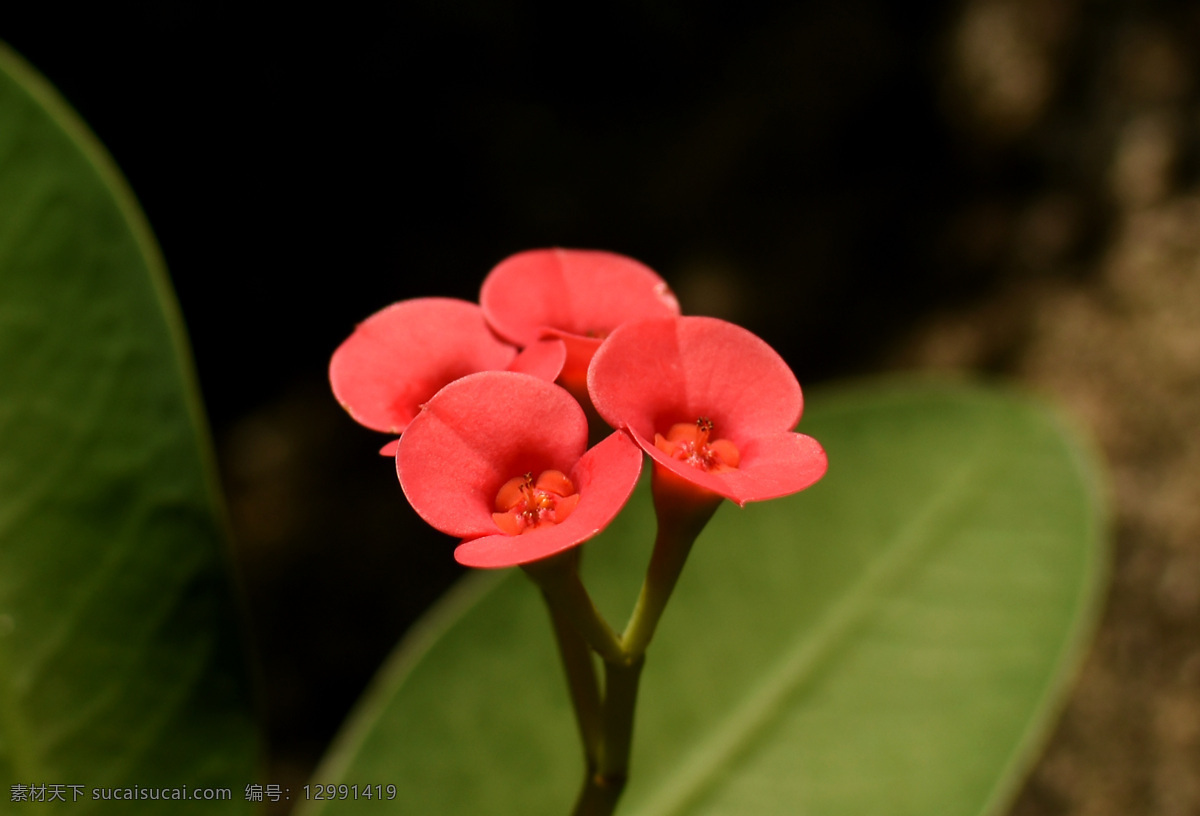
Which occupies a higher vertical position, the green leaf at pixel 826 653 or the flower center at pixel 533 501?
the flower center at pixel 533 501

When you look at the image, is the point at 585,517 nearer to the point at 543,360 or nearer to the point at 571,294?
the point at 543,360

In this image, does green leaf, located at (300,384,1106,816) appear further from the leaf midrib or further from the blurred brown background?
the blurred brown background

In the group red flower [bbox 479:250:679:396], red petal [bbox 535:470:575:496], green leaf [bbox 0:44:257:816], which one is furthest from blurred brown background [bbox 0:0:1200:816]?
red petal [bbox 535:470:575:496]

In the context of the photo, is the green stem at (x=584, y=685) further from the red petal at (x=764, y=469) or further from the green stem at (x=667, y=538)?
the red petal at (x=764, y=469)

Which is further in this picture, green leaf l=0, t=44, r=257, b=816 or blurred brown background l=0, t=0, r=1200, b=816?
blurred brown background l=0, t=0, r=1200, b=816

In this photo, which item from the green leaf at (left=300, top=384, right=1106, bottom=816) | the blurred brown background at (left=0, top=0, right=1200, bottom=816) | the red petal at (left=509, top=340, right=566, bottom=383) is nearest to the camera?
the red petal at (left=509, top=340, right=566, bottom=383)

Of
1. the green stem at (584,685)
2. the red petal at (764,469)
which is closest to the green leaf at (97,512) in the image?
the green stem at (584,685)
